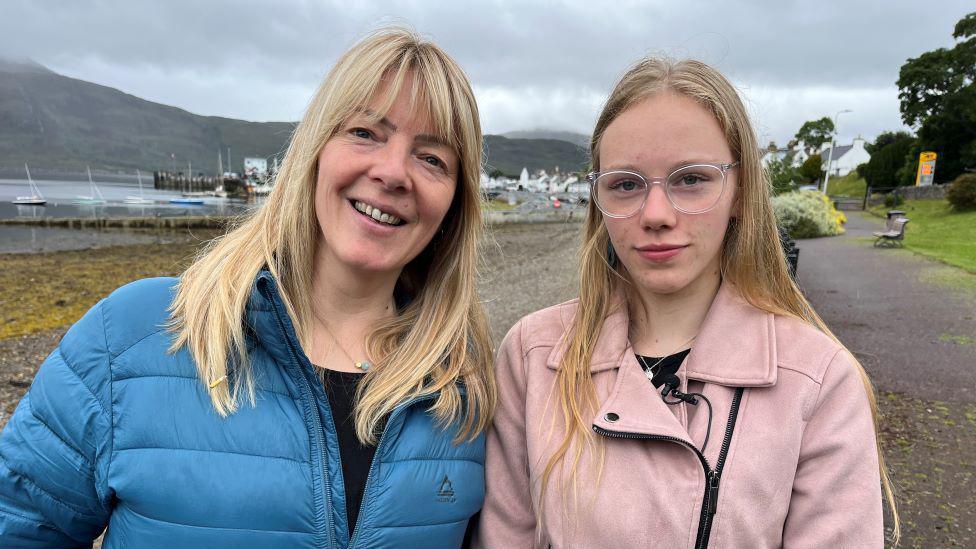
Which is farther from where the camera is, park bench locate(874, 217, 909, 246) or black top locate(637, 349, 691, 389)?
park bench locate(874, 217, 909, 246)

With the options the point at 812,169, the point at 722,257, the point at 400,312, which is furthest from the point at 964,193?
the point at 812,169

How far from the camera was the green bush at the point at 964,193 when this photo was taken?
85.6 feet

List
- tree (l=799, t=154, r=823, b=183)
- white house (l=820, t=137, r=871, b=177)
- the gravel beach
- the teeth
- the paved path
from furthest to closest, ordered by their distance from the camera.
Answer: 1. white house (l=820, t=137, r=871, b=177)
2. tree (l=799, t=154, r=823, b=183)
3. the paved path
4. the gravel beach
5. the teeth

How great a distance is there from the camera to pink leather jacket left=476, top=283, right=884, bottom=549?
157 cm

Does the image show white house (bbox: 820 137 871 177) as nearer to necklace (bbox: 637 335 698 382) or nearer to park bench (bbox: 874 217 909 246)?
park bench (bbox: 874 217 909 246)

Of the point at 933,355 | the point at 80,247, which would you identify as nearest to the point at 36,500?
the point at 933,355

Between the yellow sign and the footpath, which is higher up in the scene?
the yellow sign

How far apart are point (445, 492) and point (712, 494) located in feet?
2.67

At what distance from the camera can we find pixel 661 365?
6.42 ft

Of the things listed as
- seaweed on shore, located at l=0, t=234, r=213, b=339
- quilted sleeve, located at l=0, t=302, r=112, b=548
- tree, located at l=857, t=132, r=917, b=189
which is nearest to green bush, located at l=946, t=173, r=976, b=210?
tree, located at l=857, t=132, r=917, b=189

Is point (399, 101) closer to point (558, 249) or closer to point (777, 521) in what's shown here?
point (777, 521)

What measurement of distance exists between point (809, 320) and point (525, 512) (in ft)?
3.90

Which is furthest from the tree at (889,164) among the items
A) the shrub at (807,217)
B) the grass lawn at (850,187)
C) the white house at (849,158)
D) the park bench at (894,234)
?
the white house at (849,158)

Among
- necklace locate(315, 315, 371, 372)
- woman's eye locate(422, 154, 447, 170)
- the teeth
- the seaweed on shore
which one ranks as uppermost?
woman's eye locate(422, 154, 447, 170)
